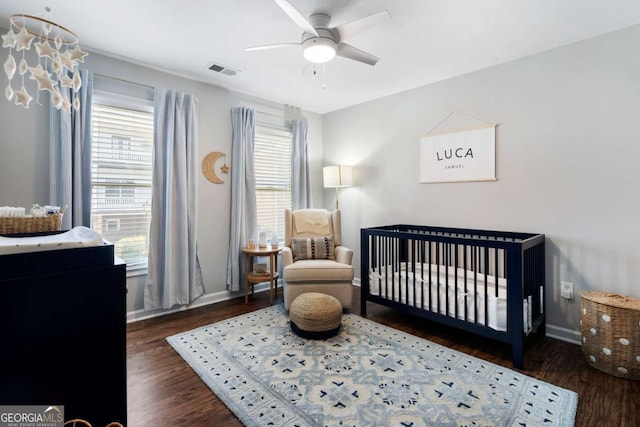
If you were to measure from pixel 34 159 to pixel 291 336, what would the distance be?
249 cm

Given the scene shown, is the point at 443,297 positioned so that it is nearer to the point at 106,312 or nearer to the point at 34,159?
the point at 106,312

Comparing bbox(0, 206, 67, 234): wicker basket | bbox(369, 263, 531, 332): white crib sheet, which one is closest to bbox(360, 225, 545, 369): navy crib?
bbox(369, 263, 531, 332): white crib sheet

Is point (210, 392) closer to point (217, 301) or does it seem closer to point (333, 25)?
point (217, 301)

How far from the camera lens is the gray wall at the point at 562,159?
2285 mm

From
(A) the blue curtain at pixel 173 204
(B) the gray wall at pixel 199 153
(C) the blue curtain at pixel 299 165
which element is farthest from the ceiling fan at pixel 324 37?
(C) the blue curtain at pixel 299 165

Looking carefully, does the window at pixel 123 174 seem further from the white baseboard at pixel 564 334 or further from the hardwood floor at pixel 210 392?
the white baseboard at pixel 564 334

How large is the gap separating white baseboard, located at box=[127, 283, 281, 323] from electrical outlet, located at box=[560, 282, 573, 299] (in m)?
3.08

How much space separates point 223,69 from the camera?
119 inches

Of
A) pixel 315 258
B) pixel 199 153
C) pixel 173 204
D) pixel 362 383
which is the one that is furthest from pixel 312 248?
pixel 362 383

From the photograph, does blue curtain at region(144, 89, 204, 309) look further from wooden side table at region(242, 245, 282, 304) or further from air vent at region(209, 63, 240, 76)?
wooden side table at region(242, 245, 282, 304)

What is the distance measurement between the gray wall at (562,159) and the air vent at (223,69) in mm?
2002

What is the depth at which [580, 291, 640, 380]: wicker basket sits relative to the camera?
1.93 m

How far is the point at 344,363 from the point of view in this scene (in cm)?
214

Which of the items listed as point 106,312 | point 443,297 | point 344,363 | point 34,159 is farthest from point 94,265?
point 443,297
